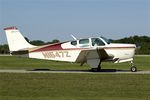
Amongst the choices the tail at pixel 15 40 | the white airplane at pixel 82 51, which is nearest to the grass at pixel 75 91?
the white airplane at pixel 82 51

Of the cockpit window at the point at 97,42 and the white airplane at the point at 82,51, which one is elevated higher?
the cockpit window at the point at 97,42

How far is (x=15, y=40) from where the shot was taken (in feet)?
80.9

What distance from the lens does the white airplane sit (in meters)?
23.1

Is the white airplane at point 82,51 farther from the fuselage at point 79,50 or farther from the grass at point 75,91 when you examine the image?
the grass at point 75,91

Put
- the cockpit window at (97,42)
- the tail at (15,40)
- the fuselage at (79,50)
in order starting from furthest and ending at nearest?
the tail at (15,40) → the fuselage at (79,50) → the cockpit window at (97,42)

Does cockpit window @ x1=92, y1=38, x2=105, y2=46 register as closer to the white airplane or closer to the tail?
the white airplane

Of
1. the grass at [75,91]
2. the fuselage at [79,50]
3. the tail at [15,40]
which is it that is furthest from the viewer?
the tail at [15,40]

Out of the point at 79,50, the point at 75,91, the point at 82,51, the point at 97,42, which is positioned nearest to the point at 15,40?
the point at 79,50

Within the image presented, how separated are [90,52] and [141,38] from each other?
250 ft

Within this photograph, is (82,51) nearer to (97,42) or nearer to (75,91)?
(97,42)

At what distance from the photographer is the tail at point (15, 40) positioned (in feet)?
80.1

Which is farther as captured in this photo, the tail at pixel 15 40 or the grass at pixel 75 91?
the tail at pixel 15 40

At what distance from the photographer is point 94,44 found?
75.8 feet

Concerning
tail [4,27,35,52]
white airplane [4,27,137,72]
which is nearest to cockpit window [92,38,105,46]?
white airplane [4,27,137,72]
